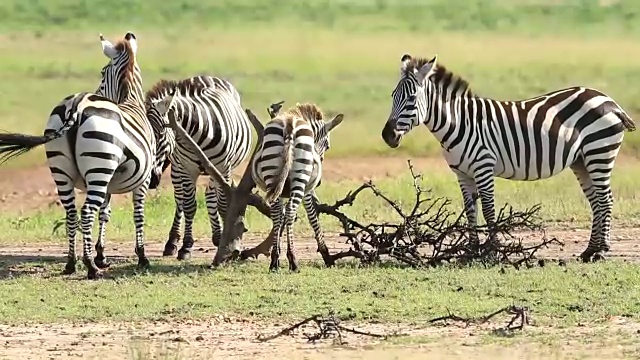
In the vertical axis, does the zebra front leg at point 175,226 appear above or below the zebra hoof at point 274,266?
above

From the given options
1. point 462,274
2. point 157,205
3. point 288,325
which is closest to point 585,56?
point 157,205

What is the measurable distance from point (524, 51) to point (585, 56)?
206 centimetres

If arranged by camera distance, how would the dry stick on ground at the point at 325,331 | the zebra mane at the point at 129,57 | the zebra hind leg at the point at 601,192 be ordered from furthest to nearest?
1. the zebra mane at the point at 129,57
2. the zebra hind leg at the point at 601,192
3. the dry stick on ground at the point at 325,331

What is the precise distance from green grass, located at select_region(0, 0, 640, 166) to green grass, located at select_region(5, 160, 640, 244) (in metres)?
3.05

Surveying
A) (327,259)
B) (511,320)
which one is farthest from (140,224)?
(511,320)

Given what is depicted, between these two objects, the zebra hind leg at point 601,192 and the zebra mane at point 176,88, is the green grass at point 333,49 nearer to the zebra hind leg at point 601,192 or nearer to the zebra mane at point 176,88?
the zebra mane at point 176,88

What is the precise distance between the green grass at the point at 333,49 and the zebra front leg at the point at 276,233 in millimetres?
9588

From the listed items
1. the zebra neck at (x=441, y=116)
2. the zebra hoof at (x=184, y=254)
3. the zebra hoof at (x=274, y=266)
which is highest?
the zebra neck at (x=441, y=116)

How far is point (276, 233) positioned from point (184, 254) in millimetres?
1560

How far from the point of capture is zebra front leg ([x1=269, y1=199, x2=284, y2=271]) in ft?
37.8

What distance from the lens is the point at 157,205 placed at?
1709 centimetres

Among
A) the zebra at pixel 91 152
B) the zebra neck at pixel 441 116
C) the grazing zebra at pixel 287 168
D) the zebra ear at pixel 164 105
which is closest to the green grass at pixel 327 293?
the grazing zebra at pixel 287 168

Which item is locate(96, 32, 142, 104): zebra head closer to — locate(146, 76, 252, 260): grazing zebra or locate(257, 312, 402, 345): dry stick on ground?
locate(146, 76, 252, 260): grazing zebra

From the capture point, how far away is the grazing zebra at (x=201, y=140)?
12.6 m
